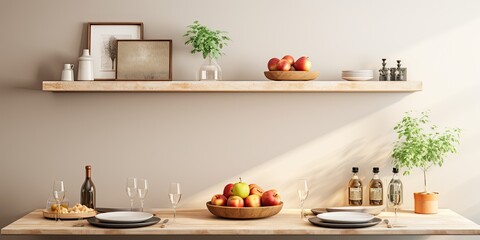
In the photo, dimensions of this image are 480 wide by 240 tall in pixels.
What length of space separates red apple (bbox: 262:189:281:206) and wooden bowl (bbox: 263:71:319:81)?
1.87 ft

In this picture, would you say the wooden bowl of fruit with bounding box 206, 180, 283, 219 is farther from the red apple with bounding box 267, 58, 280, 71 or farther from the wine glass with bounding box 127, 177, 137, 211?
the red apple with bounding box 267, 58, 280, 71

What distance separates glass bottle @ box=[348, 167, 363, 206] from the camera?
3.83m

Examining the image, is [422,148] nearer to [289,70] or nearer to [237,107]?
[289,70]

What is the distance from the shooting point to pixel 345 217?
3496mm

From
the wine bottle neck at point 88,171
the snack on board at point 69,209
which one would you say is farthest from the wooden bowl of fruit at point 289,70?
the snack on board at point 69,209

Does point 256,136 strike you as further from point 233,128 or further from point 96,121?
point 96,121

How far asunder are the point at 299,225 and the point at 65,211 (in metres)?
1.11

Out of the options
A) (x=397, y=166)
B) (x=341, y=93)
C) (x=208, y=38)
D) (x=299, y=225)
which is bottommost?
(x=299, y=225)

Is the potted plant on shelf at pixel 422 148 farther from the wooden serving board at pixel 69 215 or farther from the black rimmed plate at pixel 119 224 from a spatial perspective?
the wooden serving board at pixel 69 215

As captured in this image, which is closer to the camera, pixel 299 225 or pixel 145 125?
pixel 299 225

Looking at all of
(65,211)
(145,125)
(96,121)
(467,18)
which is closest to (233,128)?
(145,125)

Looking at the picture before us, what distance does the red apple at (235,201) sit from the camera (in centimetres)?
352

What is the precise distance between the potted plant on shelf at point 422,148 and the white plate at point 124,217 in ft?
4.26

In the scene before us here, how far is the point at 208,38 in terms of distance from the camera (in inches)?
148
